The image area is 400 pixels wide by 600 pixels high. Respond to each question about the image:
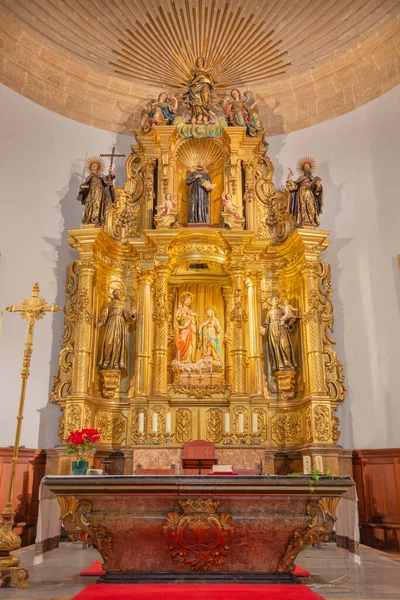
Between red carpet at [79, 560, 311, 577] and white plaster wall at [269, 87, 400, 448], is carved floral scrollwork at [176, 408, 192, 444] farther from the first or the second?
red carpet at [79, 560, 311, 577]

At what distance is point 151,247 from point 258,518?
647 cm

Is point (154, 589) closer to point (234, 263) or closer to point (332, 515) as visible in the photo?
point (332, 515)

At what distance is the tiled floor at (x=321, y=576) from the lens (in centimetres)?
503

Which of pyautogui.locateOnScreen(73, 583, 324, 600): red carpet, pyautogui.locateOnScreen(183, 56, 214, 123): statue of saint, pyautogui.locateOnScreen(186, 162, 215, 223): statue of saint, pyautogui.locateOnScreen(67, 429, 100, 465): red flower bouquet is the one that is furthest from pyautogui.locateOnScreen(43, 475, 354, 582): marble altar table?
pyautogui.locateOnScreen(183, 56, 214, 123): statue of saint

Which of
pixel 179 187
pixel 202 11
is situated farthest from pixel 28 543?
pixel 202 11

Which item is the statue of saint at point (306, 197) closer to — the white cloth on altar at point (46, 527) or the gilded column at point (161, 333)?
the gilded column at point (161, 333)

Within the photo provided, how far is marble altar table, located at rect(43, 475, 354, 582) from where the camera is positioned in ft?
16.9

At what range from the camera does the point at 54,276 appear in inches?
430

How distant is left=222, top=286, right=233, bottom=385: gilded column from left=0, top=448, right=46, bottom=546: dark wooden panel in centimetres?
368

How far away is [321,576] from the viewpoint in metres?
5.88

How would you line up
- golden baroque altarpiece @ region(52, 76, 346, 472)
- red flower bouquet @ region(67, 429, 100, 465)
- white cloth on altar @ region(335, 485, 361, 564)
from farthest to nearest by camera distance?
golden baroque altarpiece @ region(52, 76, 346, 472) → white cloth on altar @ region(335, 485, 361, 564) → red flower bouquet @ region(67, 429, 100, 465)

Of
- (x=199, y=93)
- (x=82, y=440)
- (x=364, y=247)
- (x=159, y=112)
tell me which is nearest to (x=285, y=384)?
(x=364, y=247)

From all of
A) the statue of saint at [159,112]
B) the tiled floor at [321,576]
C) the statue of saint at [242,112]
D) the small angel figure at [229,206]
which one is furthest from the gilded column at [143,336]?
the statue of saint at [242,112]

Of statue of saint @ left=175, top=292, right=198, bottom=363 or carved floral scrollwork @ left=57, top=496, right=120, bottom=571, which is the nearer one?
carved floral scrollwork @ left=57, top=496, right=120, bottom=571
